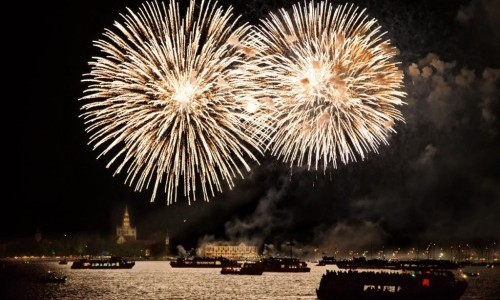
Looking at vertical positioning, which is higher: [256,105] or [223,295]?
[256,105]

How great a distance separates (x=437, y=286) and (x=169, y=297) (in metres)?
38.7

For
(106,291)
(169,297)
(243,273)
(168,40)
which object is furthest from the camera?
(243,273)

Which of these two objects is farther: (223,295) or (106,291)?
(106,291)

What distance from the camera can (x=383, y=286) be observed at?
86.7 meters

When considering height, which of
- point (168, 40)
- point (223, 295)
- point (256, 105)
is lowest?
point (223, 295)

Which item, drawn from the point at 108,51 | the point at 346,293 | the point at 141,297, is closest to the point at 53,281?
the point at 141,297

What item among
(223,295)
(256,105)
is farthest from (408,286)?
(256,105)

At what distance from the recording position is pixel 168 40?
3559 cm

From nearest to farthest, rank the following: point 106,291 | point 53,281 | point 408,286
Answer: point 408,286 → point 106,291 → point 53,281

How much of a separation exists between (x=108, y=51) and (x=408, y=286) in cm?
5850

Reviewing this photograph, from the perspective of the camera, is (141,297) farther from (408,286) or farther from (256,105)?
(256,105)

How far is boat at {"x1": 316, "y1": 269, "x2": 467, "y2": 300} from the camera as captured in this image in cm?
8412

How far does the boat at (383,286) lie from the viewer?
276 ft

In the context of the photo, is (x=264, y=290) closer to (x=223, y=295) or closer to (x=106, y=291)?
(x=223, y=295)
